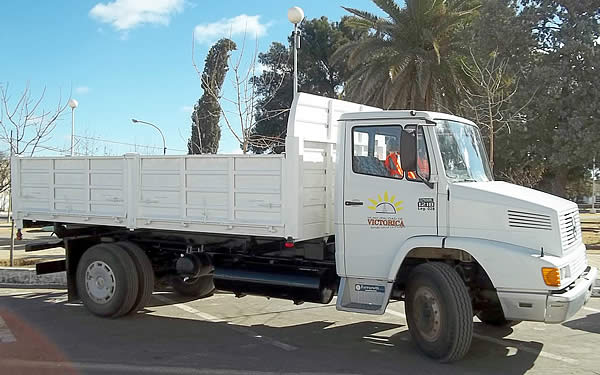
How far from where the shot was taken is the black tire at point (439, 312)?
618 centimetres

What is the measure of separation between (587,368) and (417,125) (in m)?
3.04

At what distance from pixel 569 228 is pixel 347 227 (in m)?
2.39

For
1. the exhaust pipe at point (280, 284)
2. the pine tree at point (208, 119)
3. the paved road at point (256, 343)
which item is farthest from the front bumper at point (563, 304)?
the pine tree at point (208, 119)

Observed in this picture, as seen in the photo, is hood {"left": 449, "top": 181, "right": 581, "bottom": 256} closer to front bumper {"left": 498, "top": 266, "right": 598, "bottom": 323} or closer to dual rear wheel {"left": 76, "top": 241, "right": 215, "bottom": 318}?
front bumper {"left": 498, "top": 266, "right": 598, "bottom": 323}

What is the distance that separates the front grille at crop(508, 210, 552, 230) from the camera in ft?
20.0

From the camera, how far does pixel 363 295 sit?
703 centimetres

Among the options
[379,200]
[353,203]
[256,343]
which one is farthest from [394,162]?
[256,343]

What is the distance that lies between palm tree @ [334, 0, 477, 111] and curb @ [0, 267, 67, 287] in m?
13.3

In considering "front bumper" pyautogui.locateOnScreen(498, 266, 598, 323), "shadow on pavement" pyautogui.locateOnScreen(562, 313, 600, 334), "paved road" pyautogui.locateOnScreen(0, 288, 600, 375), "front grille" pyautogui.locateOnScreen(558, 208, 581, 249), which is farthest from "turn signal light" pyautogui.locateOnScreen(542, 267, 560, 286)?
"shadow on pavement" pyautogui.locateOnScreen(562, 313, 600, 334)

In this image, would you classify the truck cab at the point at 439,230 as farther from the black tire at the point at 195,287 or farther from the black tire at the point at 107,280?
the black tire at the point at 195,287

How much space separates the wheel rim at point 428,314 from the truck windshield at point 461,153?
127 cm

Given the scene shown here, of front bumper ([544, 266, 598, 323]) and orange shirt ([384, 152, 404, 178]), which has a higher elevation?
orange shirt ([384, 152, 404, 178])

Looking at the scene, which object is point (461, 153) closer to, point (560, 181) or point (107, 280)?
point (107, 280)

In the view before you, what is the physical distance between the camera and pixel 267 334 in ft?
25.5
